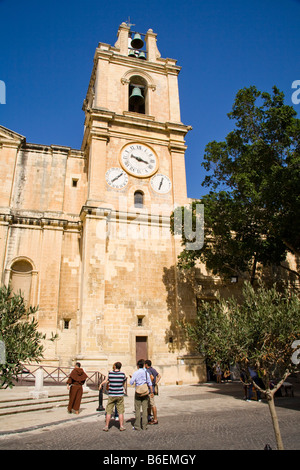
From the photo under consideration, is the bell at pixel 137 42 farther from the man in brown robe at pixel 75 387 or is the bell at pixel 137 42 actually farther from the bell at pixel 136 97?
the man in brown robe at pixel 75 387

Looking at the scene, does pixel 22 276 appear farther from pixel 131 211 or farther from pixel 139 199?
pixel 139 199

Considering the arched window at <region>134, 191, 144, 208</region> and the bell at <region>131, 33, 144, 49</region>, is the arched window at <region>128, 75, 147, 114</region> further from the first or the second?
the arched window at <region>134, 191, 144, 208</region>

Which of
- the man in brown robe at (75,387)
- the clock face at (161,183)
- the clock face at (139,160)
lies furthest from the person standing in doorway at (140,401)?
the clock face at (139,160)

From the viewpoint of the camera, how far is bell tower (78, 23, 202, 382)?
18016mm

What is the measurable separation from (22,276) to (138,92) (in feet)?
49.1

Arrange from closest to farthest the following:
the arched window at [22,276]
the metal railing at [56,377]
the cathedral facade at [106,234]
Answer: the metal railing at [56,377], the cathedral facade at [106,234], the arched window at [22,276]

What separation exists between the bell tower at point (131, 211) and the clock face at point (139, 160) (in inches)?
2.7

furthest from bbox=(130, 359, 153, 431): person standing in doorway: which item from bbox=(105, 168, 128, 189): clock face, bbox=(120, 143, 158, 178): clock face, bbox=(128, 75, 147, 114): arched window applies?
bbox=(128, 75, 147, 114): arched window

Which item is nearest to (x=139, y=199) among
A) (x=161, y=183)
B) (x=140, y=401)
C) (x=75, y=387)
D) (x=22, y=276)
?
(x=161, y=183)

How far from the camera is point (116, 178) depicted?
69.6 ft

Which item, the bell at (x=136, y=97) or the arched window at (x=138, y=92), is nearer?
the bell at (x=136, y=97)

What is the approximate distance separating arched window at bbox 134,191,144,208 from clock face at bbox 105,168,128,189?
1.02 meters

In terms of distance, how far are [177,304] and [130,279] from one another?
3.04 meters

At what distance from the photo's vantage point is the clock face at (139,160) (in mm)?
21859
